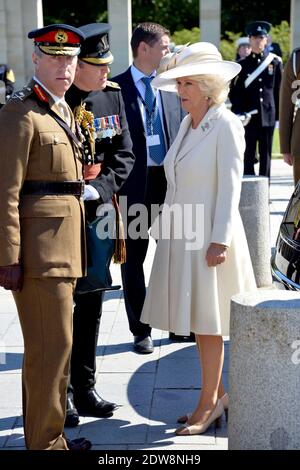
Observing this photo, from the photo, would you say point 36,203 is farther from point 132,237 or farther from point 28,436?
point 132,237

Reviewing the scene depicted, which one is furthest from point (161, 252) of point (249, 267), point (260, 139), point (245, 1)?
point (245, 1)

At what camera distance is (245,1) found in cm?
4703

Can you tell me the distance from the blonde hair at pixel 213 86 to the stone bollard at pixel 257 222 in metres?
3.33

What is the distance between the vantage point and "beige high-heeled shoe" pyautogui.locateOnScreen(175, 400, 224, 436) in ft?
16.5

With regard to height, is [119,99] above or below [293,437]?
above

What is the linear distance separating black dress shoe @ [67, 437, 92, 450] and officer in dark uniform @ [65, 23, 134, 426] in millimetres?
358

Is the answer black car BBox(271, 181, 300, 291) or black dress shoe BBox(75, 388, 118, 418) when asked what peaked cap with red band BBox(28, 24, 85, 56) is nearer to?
black car BBox(271, 181, 300, 291)

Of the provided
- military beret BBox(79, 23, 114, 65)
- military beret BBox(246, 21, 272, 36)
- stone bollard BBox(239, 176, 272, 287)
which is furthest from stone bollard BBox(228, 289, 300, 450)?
military beret BBox(246, 21, 272, 36)

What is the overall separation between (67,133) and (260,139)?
29.5 feet

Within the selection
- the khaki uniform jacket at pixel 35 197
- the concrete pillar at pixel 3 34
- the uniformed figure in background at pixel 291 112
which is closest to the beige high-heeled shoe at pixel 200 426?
the khaki uniform jacket at pixel 35 197

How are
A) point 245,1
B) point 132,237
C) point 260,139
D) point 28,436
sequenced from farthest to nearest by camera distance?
point 245,1 → point 260,139 → point 132,237 → point 28,436

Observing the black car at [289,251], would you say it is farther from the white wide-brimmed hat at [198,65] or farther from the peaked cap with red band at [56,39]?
the peaked cap with red band at [56,39]

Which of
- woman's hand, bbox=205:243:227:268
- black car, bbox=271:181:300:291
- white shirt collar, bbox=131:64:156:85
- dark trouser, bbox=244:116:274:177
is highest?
white shirt collar, bbox=131:64:156:85
